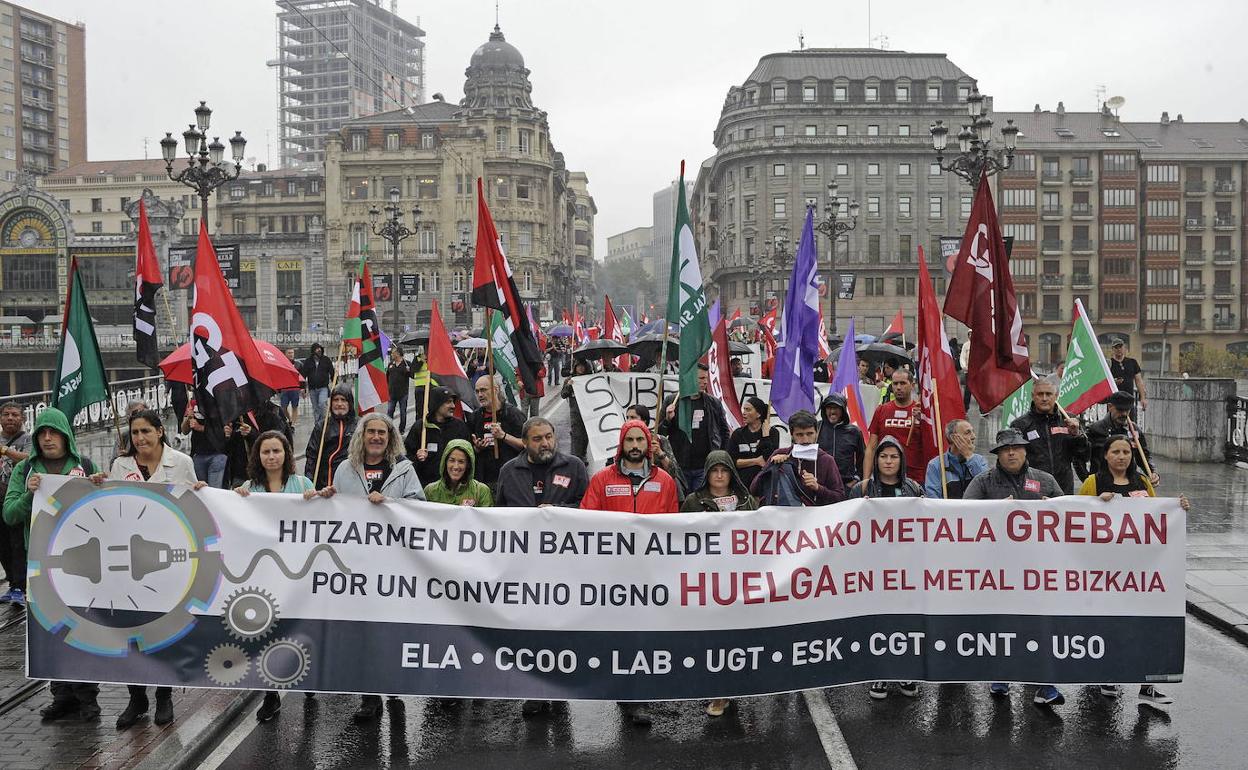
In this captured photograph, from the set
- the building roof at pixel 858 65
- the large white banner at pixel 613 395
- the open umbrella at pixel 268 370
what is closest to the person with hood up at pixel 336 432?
the open umbrella at pixel 268 370

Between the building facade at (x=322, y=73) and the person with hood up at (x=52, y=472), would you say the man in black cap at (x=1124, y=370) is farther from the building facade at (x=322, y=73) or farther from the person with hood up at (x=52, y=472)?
the building facade at (x=322, y=73)

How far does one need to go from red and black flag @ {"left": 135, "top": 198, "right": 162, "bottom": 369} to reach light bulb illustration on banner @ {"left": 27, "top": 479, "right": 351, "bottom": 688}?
2896mm

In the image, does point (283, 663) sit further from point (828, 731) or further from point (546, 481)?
point (828, 731)

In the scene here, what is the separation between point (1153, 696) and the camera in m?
6.73

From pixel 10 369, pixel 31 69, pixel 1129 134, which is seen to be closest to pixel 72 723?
pixel 10 369

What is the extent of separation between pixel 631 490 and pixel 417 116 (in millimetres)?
93329

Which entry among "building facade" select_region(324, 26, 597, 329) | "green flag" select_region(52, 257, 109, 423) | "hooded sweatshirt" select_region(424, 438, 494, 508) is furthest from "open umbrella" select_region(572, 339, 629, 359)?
"building facade" select_region(324, 26, 597, 329)

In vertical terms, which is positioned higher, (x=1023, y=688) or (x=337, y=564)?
(x=337, y=564)

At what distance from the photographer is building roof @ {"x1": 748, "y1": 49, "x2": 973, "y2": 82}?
92875 millimetres

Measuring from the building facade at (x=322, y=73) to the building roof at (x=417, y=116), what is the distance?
2873 inches

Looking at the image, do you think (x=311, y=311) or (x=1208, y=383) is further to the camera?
(x=311, y=311)

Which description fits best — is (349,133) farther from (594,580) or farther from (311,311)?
(594,580)

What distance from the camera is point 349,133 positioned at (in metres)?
93.9

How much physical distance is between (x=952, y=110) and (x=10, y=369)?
229 ft
